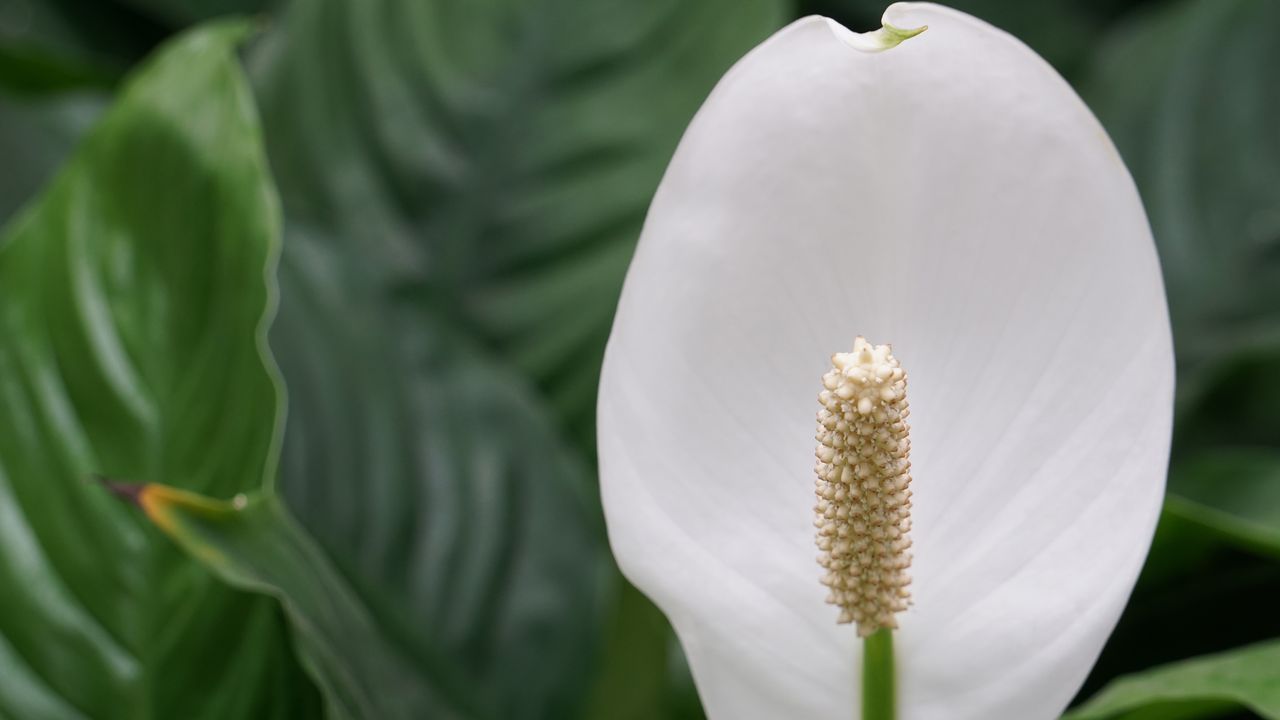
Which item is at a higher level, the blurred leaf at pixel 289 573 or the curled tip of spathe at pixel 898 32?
the curled tip of spathe at pixel 898 32

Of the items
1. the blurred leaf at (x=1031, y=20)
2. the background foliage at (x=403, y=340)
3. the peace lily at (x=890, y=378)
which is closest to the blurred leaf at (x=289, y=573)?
the background foliage at (x=403, y=340)

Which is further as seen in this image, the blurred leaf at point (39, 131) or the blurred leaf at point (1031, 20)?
the blurred leaf at point (1031, 20)

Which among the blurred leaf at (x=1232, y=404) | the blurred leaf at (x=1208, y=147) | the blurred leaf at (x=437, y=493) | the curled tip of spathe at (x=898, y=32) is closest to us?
the curled tip of spathe at (x=898, y=32)

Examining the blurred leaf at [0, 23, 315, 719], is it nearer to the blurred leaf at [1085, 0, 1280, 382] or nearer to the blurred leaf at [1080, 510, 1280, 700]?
the blurred leaf at [1080, 510, 1280, 700]

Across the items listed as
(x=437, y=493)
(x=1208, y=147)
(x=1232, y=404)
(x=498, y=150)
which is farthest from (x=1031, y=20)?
(x=437, y=493)

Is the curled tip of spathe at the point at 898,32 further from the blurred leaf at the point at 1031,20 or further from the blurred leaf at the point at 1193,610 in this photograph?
the blurred leaf at the point at 1031,20

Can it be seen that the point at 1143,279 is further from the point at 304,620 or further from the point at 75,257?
the point at 75,257

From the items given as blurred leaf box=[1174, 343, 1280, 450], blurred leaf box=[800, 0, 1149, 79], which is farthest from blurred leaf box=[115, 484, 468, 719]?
blurred leaf box=[800, 0, 1149, 79]

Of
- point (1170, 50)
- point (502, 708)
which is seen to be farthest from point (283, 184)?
point (1170, 50)
